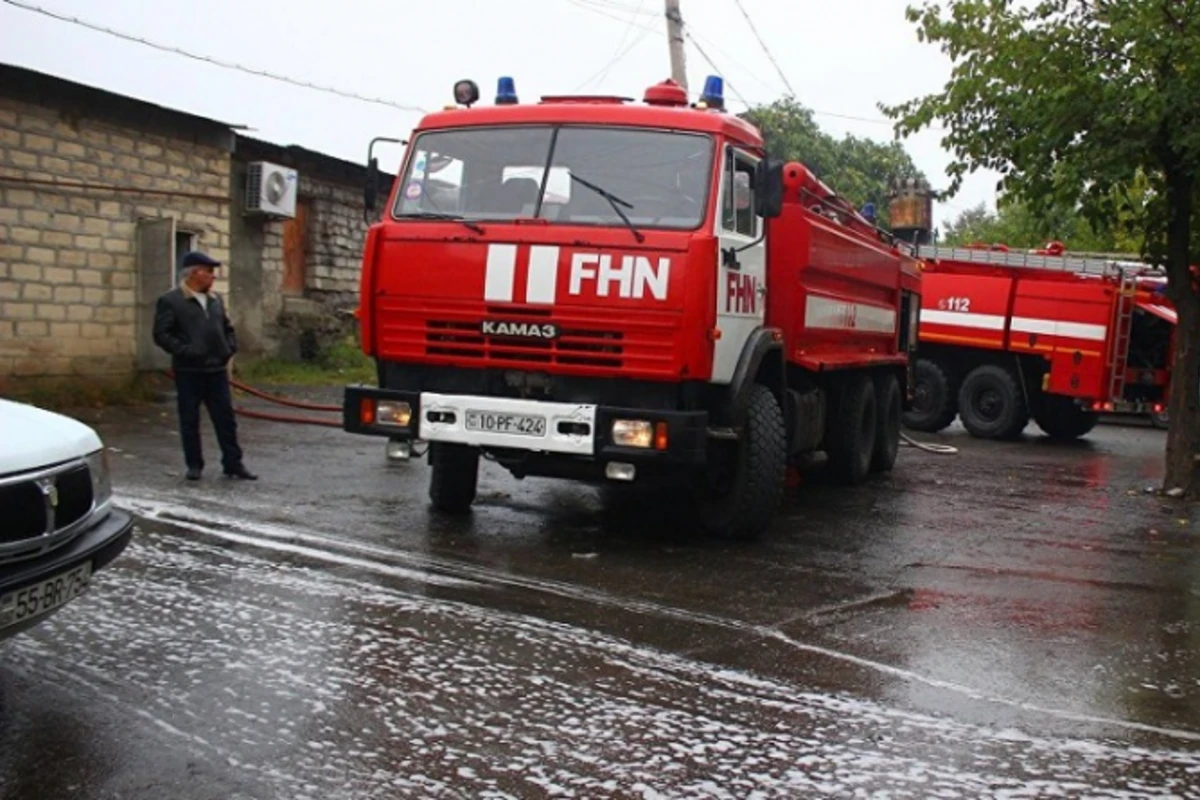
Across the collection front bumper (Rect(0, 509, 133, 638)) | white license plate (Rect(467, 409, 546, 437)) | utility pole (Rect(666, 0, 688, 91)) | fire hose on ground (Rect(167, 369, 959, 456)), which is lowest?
fire hose on ground (Rect(167, 369, 959, 456))

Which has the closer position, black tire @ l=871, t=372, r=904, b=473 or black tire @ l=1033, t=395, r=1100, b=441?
black tire @ l=871, t=372, r=904, b=473

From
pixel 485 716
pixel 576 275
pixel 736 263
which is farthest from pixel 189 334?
pixel 485 716

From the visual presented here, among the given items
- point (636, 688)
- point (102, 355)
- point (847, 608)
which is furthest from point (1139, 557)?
point (102, 355)

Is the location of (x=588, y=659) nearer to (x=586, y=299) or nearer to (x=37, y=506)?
(x=37, y=506)

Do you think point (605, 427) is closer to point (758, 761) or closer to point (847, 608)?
point (847, 608)

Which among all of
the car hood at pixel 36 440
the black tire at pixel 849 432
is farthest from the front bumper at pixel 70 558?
the black tire at pixel 849 432

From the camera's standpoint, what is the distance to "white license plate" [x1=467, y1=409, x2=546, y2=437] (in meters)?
7.47

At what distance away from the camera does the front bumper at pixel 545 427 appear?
7242 millimetres

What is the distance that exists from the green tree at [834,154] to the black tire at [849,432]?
82.1 ft

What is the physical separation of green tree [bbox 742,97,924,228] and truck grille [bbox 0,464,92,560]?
32.8 meters

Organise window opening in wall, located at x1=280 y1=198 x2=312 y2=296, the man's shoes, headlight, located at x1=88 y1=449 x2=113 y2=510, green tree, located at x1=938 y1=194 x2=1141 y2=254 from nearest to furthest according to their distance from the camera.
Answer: headlight, located at x1=88 y1=449 x2=113 y2=510 < the man's shoes < green tree, located at x1=938 y1=194 x2=1141 y2=254 < window opening in wall, located at x1=280 y1=198 x2=312 y2=296

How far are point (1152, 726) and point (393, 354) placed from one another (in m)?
4.78

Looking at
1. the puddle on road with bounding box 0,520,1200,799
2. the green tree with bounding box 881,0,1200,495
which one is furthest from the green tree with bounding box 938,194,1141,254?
the puddle on road with bounding box 0,520,1200,799

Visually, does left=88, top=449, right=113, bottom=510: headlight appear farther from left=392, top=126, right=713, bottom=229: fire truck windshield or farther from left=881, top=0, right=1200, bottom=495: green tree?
left=881, top=0, right=1200, bottom=495: green tree
